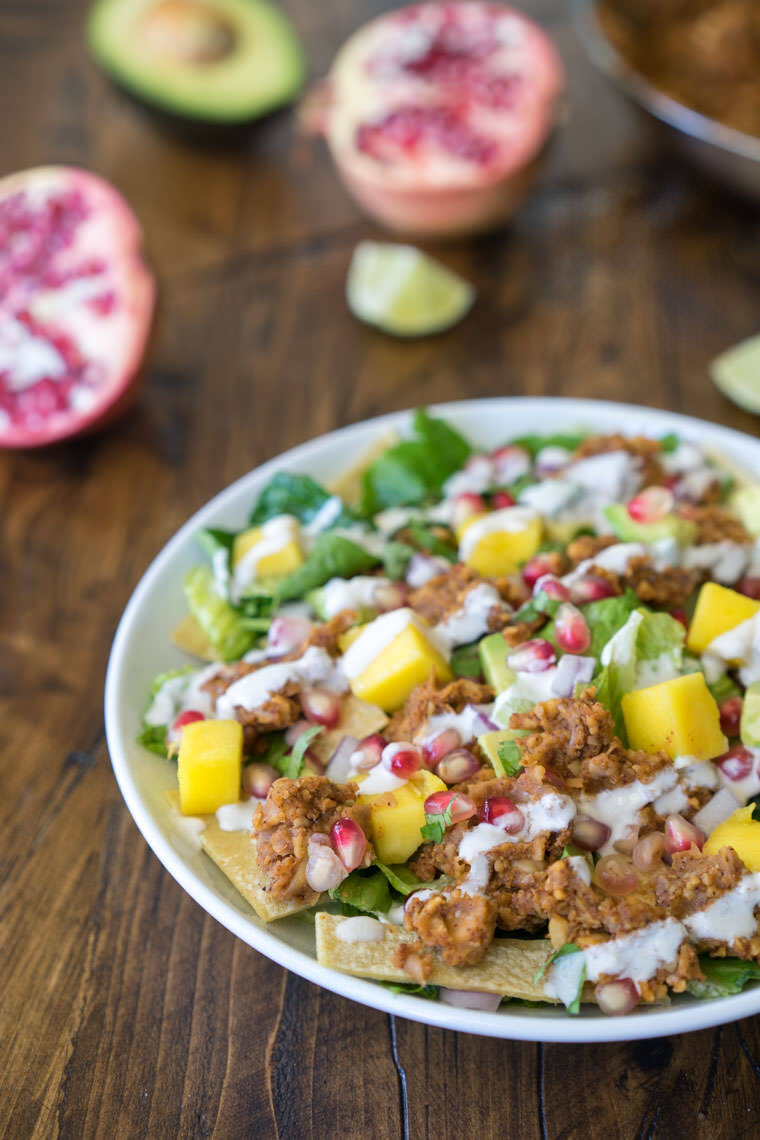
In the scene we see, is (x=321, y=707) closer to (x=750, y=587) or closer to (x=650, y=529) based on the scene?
(x=650, y=529)

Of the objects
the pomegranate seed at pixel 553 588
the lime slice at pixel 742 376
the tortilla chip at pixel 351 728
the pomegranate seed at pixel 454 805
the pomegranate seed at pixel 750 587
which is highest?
the pomegranate seed at pixel 454 805

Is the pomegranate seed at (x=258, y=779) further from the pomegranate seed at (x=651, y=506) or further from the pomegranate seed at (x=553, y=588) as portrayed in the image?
the pomegranate seed at (x=651, y=506)

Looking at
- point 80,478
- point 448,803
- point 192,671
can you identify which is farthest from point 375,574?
point 80,478

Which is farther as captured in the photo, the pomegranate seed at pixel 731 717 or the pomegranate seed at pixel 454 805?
the pomegranate seed at pixel 731 717

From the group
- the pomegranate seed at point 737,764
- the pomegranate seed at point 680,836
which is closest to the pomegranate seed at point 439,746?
the pomegranate seed at point 680,836

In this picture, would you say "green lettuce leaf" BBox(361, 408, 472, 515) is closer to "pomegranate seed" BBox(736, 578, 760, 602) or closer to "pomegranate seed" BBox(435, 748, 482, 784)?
"pomegranate seed" BBox(736, 578, 760, 602)

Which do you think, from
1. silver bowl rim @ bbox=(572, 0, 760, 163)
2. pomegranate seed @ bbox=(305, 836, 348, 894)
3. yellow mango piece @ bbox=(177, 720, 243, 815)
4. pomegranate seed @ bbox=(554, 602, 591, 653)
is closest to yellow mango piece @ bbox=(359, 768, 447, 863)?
pomegranate seed @ bbox=(305, 836, 348, 894)

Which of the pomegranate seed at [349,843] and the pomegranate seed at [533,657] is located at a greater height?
the pomegranate seed at [349,843]
